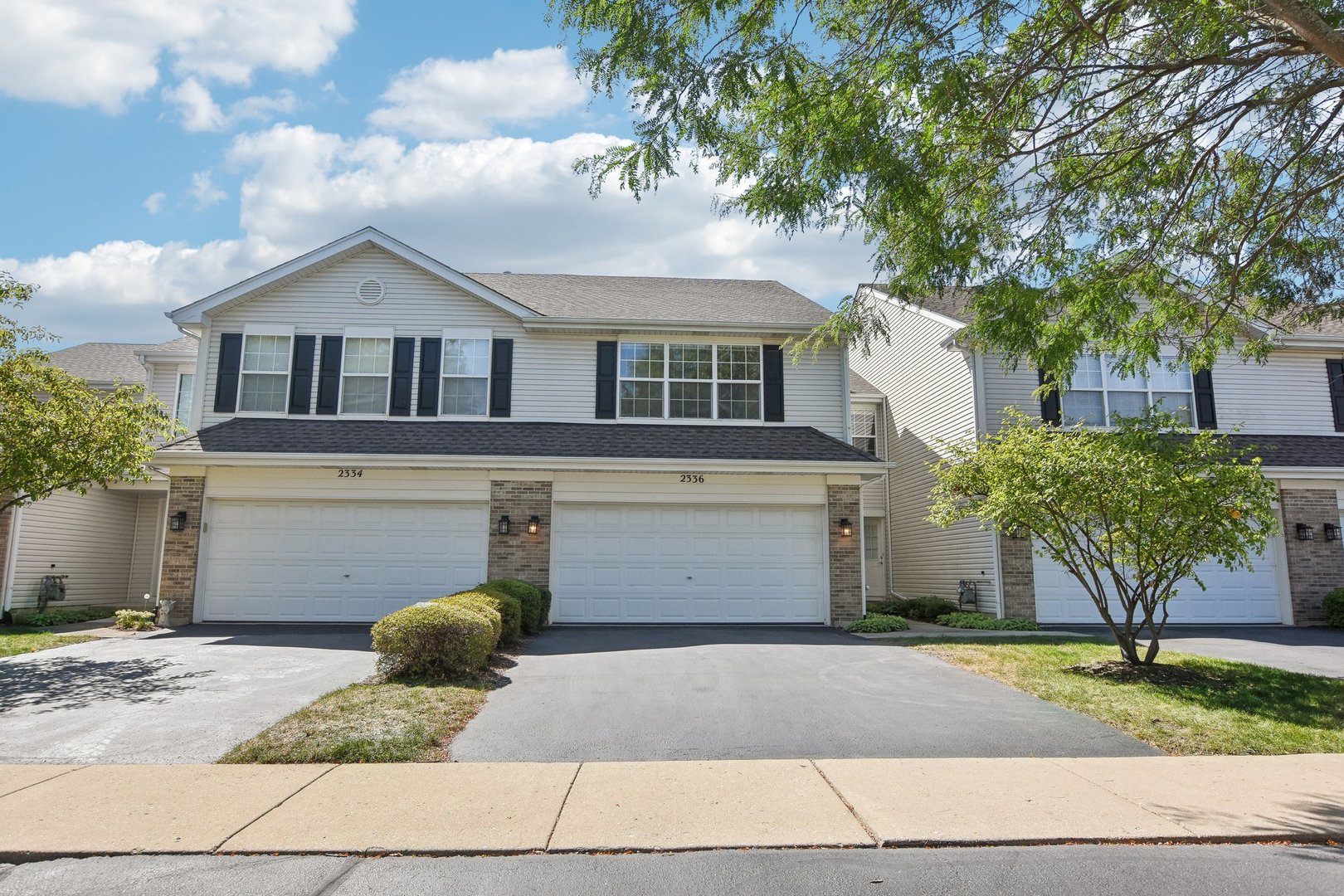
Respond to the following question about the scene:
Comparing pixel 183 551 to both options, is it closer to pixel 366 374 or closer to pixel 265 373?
pixel 265 373

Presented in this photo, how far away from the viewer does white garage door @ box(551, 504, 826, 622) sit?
15.5 meters

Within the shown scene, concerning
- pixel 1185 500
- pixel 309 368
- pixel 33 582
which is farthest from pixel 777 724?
pixel 33 582

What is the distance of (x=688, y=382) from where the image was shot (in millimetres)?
16859

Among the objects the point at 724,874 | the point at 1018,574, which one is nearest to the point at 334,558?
the point at 724,874

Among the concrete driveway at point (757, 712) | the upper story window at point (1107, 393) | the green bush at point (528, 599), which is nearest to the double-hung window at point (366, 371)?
the green bush at point (528, 599)

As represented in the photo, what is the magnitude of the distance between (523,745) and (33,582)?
15.8 meters

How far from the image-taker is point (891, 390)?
72.8 ft

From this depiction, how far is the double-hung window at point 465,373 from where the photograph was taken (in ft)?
53.9

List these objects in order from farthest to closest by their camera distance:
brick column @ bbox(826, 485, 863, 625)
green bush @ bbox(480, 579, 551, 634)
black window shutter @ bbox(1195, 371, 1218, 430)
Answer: black window shutter @ bbox(1195, 371, 1218, 430) → brick column @ bbox(826, 485, 863, 625) → green bush @ bbox(480, 579, 551, 634)

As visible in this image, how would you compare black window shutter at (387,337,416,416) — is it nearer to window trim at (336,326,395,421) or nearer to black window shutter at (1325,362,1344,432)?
window trim at (336,326,395,421)

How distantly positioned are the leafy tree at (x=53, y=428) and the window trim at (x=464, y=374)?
5.31m

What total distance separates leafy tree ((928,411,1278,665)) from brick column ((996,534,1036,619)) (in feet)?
18.8

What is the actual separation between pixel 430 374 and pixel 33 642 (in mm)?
7514

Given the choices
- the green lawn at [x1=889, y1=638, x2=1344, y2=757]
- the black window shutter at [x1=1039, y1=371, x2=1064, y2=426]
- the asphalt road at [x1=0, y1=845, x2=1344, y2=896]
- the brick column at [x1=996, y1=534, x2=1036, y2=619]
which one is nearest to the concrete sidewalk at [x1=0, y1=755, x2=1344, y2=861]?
the asphalt road at [x1=0, y1=845, x2=1344, y2=896]
